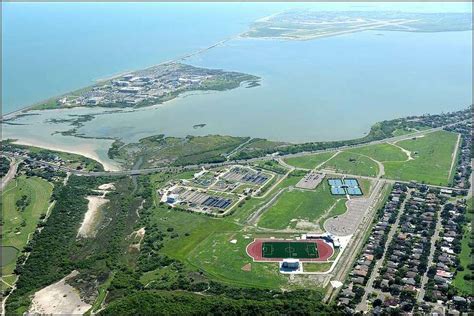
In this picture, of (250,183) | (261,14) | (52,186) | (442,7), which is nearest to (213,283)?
(250,183)

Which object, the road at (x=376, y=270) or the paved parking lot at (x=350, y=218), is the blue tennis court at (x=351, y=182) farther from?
the road at (x=376, y=270)

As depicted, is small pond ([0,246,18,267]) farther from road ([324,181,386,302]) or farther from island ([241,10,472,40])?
island ([241,10,472,40])

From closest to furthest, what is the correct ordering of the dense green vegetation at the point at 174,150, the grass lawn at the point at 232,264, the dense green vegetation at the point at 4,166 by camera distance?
the grass lawn at the point at 232,264
the dense green vegetation at the point at 4,166
the dense green vegetation at the point at 174,150

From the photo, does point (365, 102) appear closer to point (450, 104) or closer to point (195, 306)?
point (450, 104)

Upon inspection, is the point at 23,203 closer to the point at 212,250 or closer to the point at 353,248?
the point at 212,250

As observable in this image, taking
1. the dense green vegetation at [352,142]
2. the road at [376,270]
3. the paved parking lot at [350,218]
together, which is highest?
the dense green vegetation at [352,142]

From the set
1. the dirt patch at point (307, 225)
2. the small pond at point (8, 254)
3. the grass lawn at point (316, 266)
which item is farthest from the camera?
the dirt patch at point (307, 225)

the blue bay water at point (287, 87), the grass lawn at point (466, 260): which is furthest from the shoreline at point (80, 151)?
the grass lawn at point (466, 260)
